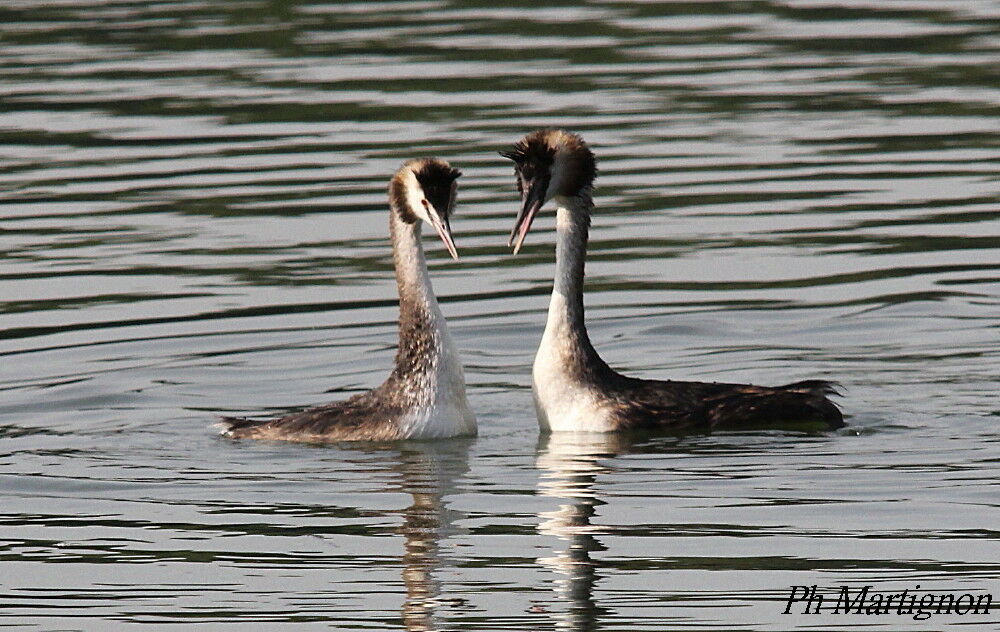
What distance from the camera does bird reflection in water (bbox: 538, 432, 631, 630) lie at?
10.3 metres

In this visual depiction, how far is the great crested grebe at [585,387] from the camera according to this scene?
46.8 feet

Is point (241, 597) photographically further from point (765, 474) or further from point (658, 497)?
point (765, 474)

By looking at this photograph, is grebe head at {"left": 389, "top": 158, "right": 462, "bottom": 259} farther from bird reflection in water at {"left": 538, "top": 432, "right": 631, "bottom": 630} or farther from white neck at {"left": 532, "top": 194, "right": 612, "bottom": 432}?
bird reflection in water at {"left": 538, "top": 432, "right": 631, "bottom": 630}

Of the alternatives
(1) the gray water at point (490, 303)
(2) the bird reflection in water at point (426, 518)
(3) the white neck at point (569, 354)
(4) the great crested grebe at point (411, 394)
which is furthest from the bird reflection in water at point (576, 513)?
(4) the great crested grebe at point (411, 394)

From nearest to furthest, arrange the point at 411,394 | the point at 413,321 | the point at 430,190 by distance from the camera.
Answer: the point at 430,190, the point at 411,394, the point at 413,321

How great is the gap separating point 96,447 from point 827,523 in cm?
484

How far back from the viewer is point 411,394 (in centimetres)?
1418

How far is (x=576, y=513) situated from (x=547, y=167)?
308 centimetres

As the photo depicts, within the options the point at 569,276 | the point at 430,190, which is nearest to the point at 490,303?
the point at 569,276

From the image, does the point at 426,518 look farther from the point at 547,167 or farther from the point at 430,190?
the point at 547,167

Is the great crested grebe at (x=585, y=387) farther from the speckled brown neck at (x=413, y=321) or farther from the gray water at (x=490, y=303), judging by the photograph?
the speckled brown neck at (x=413, y=321)

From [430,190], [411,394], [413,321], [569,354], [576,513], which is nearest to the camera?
[576,513]

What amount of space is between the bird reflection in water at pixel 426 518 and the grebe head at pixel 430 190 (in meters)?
1.23

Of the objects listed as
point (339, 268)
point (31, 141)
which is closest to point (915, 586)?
point (339, 268)
